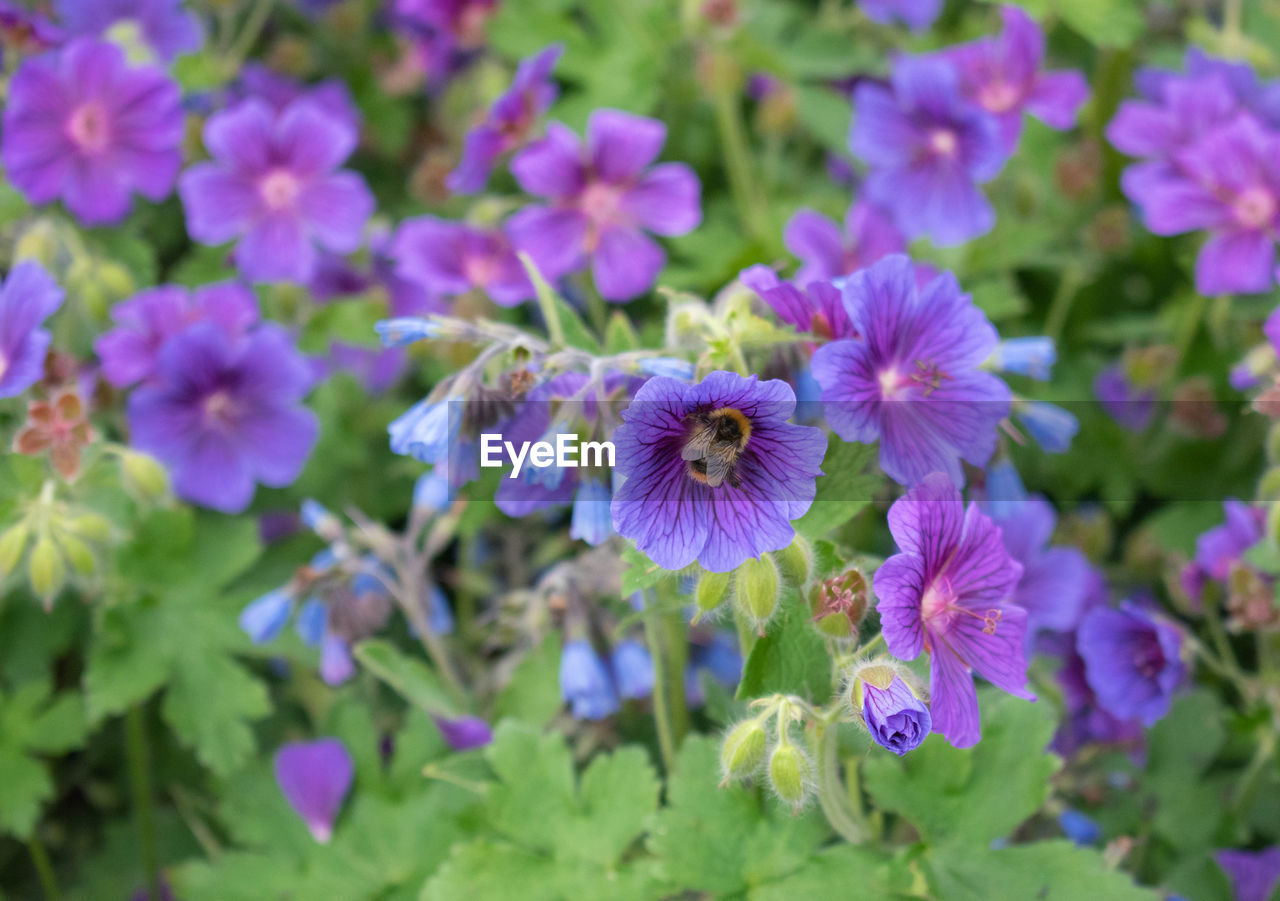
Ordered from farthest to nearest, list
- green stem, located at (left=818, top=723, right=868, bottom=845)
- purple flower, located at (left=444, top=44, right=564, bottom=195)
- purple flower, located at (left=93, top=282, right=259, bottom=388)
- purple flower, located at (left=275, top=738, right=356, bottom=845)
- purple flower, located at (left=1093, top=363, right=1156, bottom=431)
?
purple flower, located at (left=1093, top=363, right=1156, bottom=431) → purple flower, located at (left=444, top=44, right=564, bottom=195) → purple flower, located at (left=93, top=282, right=259, bottom=388) → purple flower, located at (left=275, top=738, right=356, bottom=845) → green stem, located at (left=818, top=723, right=868, bottom=845)

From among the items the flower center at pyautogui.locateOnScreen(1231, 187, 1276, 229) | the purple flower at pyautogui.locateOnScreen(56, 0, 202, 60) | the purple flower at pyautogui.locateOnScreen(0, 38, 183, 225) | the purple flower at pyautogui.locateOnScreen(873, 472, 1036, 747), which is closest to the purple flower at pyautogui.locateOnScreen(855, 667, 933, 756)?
the purple flower at pyautogui.locateOnScreen(873, 472, 1036, 747)

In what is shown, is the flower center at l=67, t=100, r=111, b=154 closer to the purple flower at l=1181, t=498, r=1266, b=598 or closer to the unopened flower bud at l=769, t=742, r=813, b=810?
the unopened flower bud at l=769, t=742, r=813, b=810

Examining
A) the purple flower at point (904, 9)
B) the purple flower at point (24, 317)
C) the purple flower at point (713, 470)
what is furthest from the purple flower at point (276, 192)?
the purple flower at point (713, 470)

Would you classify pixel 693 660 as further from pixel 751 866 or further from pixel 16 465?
pixel 16 465

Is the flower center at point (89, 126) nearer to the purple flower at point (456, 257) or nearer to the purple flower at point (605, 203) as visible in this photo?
the purple flower at point (456, 257)

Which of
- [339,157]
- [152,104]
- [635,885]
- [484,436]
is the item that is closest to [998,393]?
[484,436]
